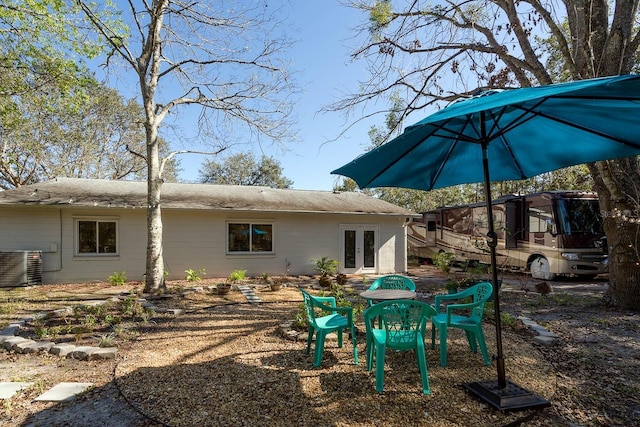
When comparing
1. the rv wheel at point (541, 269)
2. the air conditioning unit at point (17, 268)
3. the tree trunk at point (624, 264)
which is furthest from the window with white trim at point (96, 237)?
the rv wheel at point (541, 269)

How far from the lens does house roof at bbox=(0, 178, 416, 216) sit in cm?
1063

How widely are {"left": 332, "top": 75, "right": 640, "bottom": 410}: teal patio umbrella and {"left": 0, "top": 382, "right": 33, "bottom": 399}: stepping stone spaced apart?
3.86 m

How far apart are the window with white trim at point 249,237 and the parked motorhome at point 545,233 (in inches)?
276

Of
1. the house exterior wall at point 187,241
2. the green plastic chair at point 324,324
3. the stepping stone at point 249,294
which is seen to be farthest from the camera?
the house exterior wall at point 187,241

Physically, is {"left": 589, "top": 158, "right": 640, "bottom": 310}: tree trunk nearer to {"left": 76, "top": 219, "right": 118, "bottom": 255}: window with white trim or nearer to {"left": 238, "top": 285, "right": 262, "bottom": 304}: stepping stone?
{"left": 238, "top": 285, "right": 262, "bottom": 304}: stepping stone

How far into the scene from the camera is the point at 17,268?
9898 millimetres

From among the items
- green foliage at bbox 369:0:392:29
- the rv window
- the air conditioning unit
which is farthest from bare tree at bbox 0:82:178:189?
the rv window

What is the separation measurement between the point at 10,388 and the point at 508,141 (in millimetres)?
5849

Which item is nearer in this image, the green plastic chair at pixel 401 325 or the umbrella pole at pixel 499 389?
the umbrella pole at pixel 499 389

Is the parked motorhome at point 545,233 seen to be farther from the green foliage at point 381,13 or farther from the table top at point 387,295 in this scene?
the green foliage at point 381,13

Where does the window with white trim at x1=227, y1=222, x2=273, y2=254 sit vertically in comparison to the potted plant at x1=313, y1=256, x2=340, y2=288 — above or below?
above

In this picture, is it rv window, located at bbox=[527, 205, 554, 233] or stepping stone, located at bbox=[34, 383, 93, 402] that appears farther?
rv window, located at bbox=[527, 205, 554, 233]

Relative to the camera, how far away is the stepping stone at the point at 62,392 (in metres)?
3.29

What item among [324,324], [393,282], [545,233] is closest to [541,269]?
[545,233]
